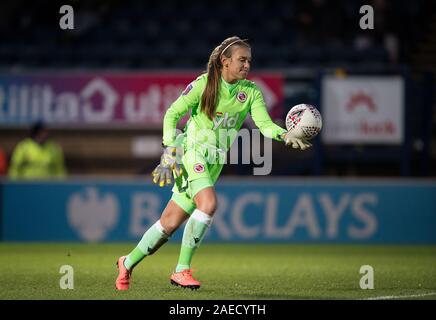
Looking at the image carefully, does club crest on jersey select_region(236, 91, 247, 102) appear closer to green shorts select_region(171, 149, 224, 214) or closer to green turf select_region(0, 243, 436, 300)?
green shorts select_region(171, 149, 224, 214)

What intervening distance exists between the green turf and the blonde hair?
4.77 feet

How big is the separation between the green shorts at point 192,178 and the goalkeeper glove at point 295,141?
2.05 ft

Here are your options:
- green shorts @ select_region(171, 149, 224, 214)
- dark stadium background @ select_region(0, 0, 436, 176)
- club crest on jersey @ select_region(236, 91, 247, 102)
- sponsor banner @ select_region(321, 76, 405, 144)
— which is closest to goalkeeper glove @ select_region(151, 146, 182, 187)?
green shorts @ select_region(171, 149, 224, 214)

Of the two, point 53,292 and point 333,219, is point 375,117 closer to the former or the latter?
point 333,219

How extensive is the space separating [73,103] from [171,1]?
422 centimetres

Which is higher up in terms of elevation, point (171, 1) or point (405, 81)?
point (171, 1)

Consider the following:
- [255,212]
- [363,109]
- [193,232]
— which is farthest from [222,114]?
[363,109]

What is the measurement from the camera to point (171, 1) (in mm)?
19641

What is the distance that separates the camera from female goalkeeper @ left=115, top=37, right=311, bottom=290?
7684 millimetres

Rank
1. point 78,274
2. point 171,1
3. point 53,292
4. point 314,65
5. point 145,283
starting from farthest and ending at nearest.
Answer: point 171,1 < point 314,65 < point 78,274 < point 145,283 < point 53,292

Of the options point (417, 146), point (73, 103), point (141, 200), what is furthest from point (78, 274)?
point (417, 146)

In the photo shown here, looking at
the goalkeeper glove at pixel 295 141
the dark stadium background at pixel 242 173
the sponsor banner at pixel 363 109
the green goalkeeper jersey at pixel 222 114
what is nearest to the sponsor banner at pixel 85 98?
the dark stadium background at pixel 242 173

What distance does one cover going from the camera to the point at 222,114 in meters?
7.82

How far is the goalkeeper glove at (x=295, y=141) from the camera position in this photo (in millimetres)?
7512
